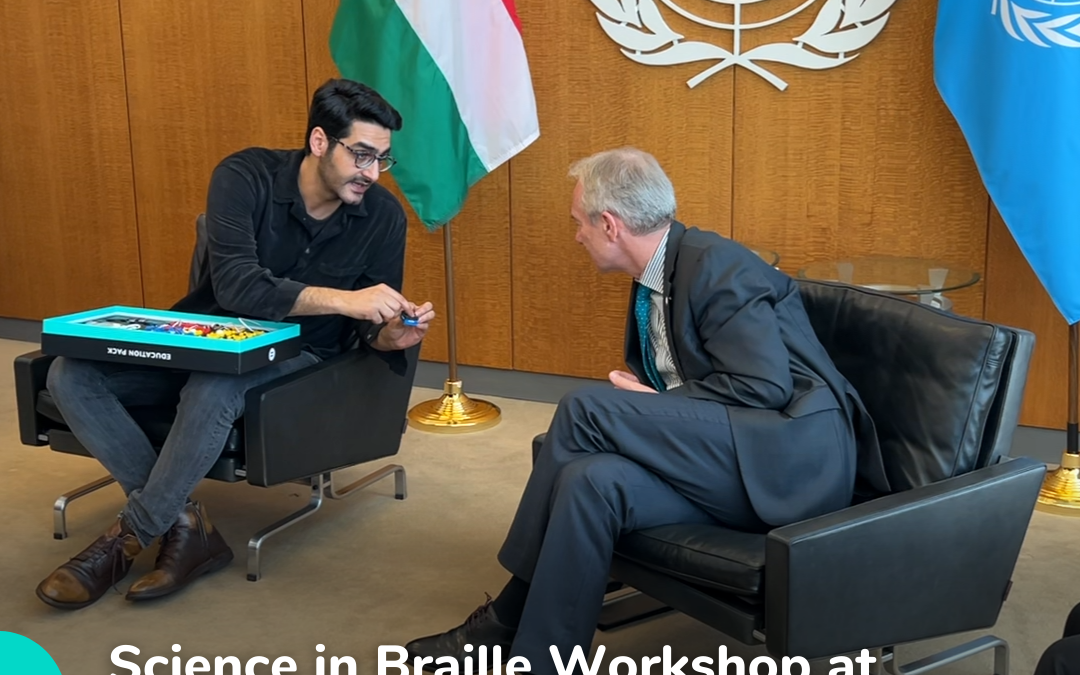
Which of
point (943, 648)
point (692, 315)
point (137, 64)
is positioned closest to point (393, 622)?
point (692, 315)

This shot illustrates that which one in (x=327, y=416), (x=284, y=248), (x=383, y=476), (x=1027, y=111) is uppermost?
(x=1027, y=111)

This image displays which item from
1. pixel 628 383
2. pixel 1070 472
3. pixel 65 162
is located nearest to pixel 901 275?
pixel 1070 472

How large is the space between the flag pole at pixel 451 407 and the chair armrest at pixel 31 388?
1.56m

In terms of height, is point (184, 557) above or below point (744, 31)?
below

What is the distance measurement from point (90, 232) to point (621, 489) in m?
3.99

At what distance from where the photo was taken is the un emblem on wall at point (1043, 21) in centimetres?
354

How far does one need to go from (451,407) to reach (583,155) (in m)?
1.08

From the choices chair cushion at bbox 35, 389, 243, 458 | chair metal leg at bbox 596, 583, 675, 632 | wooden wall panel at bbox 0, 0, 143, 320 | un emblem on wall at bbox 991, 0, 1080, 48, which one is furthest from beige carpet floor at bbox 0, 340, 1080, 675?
wooden wall panel at bbox 0, 0, 143, 320

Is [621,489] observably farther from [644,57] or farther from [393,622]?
[644,57]

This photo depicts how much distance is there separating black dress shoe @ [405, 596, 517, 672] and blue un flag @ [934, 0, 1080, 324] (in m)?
Result: 2.01

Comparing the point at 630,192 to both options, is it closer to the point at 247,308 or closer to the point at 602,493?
the point at 602,493

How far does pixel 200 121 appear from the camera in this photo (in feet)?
17.6

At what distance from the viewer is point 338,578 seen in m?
3.34

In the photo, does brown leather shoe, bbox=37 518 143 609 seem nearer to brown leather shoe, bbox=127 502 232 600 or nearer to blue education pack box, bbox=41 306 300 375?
brown leather shoe, bbox=127 502 232 600
